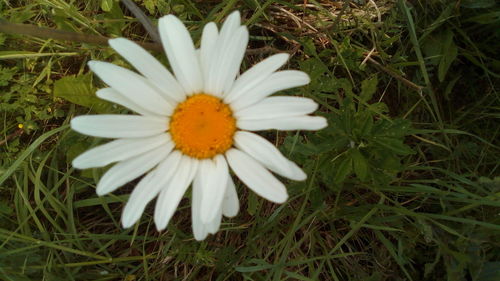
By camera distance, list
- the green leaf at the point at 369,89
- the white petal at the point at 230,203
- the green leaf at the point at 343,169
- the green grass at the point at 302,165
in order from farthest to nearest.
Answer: the green grass at the point at 302,165
the green leaf at the point at 369,89
the green leaf at the point at 343,169
the white petal at the point at 230,203

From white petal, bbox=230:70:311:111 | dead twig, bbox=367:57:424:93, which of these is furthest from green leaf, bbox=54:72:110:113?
dead twig, bbox=367:57:424:93

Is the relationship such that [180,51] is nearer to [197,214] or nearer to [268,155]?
[268,155]

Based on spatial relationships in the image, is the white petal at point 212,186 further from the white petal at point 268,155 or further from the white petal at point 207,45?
the white petal at point 207,45

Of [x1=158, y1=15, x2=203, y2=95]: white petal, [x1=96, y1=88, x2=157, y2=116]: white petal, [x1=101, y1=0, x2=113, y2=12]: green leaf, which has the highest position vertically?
[x1=158, y1=15, x2=203, y2=95]: white petal

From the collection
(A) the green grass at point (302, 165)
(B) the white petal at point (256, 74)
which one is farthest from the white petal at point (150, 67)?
(A) the green grass at point (302, 165)

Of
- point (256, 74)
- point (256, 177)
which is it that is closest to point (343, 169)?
point (256, 177)

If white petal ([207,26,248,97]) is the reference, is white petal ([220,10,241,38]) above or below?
above

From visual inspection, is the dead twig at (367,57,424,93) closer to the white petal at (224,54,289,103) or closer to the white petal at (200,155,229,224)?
the white petal at (224,54,289,103)

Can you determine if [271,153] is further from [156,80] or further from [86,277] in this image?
[86,277]

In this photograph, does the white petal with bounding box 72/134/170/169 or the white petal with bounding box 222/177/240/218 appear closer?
the white petal with bounding box 72/134/170/169
